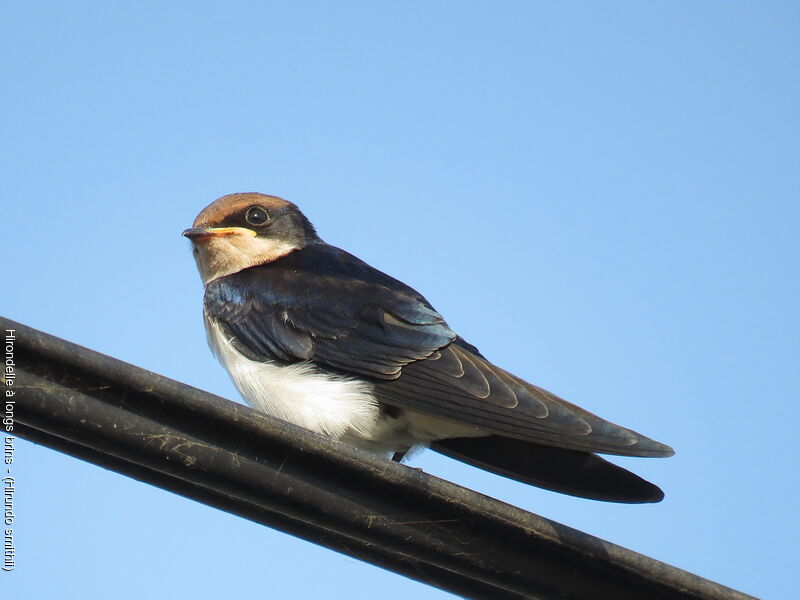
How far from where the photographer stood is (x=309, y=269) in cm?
401

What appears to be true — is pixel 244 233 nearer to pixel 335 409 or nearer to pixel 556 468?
pixel 335 409

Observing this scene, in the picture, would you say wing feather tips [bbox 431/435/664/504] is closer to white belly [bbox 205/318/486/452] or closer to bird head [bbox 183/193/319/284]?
white belly [bbox 205/318/486/452]

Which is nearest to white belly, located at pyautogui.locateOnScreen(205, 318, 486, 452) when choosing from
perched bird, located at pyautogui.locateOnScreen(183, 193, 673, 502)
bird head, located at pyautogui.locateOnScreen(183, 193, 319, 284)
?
perched bird, located at pyautogui.locateOnScreen(183, 193, 673, 502)

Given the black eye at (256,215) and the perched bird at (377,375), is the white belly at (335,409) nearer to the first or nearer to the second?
the perched bird at (377,375)

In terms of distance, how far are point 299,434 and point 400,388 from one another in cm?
133

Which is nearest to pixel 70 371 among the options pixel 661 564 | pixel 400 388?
pixel 661 564

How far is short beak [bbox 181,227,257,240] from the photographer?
4180 mm

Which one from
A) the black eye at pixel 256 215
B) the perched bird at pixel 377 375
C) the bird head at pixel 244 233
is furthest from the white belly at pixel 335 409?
the black eye at pixel 256 215

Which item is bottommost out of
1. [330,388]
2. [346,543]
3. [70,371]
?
[346,543]

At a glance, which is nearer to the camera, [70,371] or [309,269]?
[70,371]

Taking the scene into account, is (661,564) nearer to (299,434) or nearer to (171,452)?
(299,434)

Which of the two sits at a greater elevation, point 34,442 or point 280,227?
point 280,227

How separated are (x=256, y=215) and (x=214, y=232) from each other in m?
0.28

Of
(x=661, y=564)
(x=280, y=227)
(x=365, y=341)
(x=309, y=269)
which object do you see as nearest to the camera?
(x=661, y=564)
